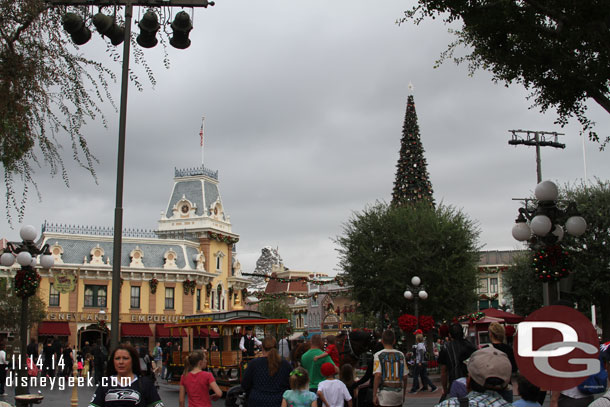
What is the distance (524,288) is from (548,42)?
107 ft

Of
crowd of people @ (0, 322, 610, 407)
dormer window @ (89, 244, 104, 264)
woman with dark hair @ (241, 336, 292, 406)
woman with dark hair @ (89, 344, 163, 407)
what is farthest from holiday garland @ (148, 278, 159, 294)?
woman with dark hair @ (89, 344, 163, 407)

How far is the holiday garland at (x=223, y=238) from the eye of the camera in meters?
63.6

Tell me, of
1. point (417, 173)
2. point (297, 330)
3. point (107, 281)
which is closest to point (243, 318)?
point (417, 173)

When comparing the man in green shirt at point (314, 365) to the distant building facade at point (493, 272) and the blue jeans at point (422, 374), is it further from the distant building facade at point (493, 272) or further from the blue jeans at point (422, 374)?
the distant building facade at point (493, 272)

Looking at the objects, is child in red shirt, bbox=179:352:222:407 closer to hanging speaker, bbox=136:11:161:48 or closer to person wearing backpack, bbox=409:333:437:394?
hanging speaker, bbox=136:11:161:48

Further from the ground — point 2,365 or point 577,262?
point 577,262

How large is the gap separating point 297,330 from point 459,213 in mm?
70244

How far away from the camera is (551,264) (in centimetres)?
Answer: 1127

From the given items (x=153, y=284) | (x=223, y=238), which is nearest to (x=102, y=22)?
(x=153, y=284)

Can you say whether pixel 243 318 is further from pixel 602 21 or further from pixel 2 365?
pixel 602 21

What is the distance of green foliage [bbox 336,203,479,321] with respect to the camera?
34.6m

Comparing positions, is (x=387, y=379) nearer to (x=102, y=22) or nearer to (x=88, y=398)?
(x=102, y=22)

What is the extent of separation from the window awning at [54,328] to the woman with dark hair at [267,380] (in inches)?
1829

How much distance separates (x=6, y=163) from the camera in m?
8.88
